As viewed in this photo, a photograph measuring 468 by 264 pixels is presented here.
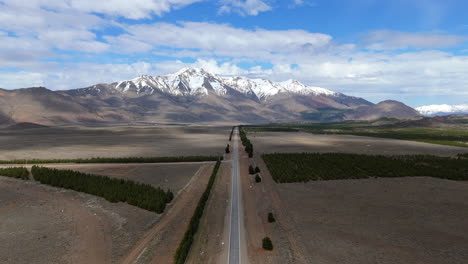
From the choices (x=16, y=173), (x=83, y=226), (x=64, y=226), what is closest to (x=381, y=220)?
(x=83, y=226)

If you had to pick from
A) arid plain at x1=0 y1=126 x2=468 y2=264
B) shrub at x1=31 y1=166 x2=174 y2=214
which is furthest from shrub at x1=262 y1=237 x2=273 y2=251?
shrub at x1=31 y1=166 x2=174 y2=214

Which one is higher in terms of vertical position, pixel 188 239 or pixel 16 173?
pixel 16 173

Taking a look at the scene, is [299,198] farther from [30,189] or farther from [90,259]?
[30,189]

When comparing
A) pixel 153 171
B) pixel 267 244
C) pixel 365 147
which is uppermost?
pixel 365 147

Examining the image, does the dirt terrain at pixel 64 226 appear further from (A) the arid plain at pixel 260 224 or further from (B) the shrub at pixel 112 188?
(B) the shrub at pixel 112 188

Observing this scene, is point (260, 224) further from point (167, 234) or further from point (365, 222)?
point (365, 222)

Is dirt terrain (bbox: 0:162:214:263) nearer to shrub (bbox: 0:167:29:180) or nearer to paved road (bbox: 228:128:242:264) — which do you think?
shrub (bbox: 0:167:29:180)
